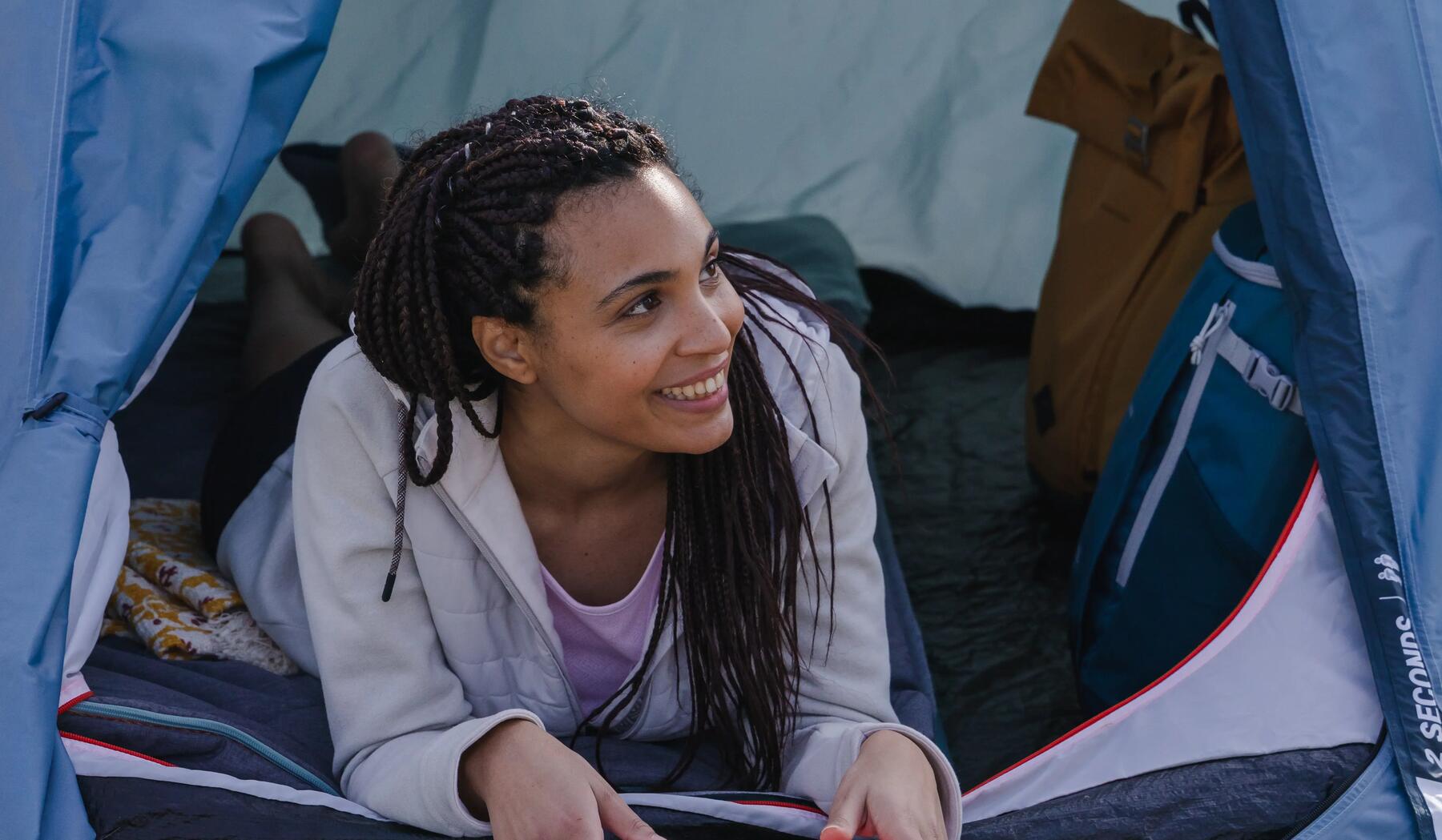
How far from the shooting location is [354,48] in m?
2.14

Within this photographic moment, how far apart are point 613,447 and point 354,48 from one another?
128cm

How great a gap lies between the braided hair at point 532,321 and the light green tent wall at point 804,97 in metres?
1.07

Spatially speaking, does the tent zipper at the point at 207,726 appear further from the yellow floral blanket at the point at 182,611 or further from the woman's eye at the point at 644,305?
the woman's eye at the point at 644,305

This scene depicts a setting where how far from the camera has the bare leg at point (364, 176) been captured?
6.53 feet

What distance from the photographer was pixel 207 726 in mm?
1030

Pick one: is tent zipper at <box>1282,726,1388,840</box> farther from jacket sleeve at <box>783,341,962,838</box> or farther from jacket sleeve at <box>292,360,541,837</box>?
jacket sleeve at <box>292,360,541,837</box>

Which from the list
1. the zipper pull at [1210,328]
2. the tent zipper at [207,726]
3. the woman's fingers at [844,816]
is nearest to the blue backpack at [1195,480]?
the zipper pull at [1210,328]

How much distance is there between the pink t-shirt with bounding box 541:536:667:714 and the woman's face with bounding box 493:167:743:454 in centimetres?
17

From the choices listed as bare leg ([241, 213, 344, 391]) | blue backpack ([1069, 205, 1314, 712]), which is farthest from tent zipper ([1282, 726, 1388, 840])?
bare leg ([241, 213, 344, 391])

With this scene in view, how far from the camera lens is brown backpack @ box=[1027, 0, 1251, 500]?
5.29 ft

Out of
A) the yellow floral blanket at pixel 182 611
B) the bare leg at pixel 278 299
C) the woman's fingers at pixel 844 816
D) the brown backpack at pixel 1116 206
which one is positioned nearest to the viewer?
the woman's fingers at pixel 844 816

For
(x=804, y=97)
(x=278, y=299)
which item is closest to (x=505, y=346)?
(x=278, y=299)

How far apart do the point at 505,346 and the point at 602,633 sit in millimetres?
276

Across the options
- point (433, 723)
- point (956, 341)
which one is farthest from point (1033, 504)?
point (433, 723)
